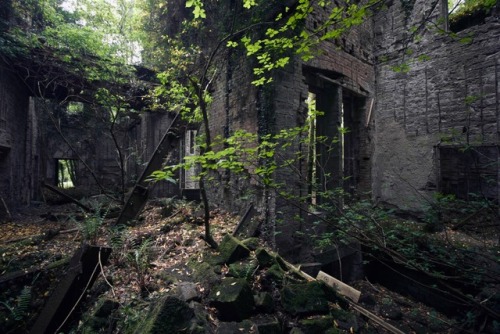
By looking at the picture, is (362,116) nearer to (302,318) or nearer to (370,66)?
(370,66)

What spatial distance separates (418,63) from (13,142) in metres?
12.8

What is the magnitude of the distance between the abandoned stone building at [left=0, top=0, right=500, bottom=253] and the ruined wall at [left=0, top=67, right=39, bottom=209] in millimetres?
35

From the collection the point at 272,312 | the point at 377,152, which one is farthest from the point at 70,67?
the point at 377,152

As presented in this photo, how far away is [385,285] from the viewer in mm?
6766

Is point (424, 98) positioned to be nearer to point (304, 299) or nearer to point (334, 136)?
point (334, 136)

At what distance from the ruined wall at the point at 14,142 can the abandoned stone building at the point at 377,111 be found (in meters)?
0.04

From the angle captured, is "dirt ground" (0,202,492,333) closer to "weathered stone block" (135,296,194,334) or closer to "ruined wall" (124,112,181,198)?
"weathered stone block" (135,296,194,334)

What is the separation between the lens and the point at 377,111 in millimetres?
8148

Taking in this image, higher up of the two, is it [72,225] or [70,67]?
[70,67]

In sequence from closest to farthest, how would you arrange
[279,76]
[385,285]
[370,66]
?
[279,76] → [385,285] → [370,66]

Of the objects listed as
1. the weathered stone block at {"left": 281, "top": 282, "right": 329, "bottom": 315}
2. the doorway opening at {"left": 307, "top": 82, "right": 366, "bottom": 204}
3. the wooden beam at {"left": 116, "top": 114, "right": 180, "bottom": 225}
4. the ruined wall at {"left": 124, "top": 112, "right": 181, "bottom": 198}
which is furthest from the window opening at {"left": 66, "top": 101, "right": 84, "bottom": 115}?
the weathered stone block at {"left": 281, "top": 282, "right": 329, "bottom": 315}

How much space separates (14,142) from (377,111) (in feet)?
39.0

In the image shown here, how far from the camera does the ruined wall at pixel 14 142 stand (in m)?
7.75

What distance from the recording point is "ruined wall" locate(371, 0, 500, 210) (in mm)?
6250
